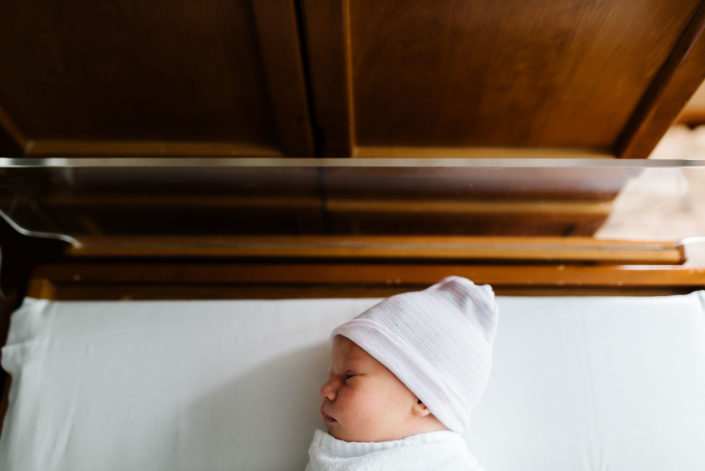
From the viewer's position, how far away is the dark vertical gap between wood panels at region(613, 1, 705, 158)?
29.6 inches

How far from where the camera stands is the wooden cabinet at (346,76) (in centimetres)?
75

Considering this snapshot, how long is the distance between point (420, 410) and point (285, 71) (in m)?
0.55

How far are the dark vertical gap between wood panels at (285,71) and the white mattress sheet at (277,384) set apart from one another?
0.30 metres

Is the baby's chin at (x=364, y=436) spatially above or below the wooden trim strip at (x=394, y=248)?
below

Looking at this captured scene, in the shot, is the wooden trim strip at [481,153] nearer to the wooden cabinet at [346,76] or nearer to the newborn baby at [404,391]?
the wooden cabinet at [346,76]

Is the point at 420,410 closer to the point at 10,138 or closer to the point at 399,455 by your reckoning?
the point at 399,455

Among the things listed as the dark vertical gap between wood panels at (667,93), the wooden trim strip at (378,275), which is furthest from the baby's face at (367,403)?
the dark vertical gap between wood panels at (667,93)

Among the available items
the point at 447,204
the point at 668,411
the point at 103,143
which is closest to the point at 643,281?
the point at 668,411

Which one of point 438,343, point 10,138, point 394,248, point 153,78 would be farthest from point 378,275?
point 10,138

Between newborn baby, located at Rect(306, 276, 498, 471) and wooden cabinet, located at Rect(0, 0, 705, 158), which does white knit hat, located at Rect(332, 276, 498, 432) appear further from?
wooden cabinet, located at Rect(0, 0, 705, 158)

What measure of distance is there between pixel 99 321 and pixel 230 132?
40cm

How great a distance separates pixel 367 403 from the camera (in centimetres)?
61

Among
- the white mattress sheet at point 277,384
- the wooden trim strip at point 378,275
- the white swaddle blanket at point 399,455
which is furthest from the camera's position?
the wooden trim strip at point 378,275

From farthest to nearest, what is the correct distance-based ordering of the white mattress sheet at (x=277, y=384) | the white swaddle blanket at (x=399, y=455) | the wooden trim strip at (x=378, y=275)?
1. the wooden trim strip at (x=378, y=275)
2. the white mattress sheet at (x=277, y=384)
3. the white swaddle blanket at (x=399, y=455)
